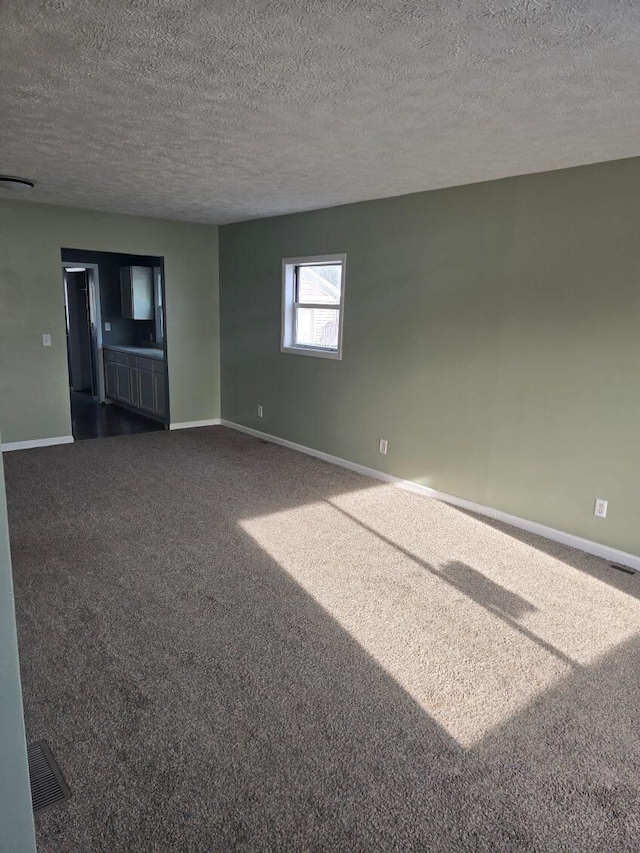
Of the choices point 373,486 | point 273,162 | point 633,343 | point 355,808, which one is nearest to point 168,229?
point 273,162

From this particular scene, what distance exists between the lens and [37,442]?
5801mm

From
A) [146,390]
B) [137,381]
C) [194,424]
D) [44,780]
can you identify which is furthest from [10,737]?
[137,381]

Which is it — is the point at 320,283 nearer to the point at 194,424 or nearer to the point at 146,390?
the point at 194,424

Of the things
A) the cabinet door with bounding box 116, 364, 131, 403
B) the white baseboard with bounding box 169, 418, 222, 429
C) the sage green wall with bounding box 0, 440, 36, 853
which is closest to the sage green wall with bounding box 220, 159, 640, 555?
the white baseboard with bounding box 169, 418, 222, 429

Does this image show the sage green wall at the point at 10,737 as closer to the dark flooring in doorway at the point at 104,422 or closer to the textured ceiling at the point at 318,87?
the textured ceiling at the point at 318,87

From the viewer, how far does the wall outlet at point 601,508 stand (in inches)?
138

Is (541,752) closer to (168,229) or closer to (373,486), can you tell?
(373,486)

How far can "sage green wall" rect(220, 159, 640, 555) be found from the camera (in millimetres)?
3365

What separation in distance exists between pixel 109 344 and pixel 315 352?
164 inches

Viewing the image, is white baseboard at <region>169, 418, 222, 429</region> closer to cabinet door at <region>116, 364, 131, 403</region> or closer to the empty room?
the empty room

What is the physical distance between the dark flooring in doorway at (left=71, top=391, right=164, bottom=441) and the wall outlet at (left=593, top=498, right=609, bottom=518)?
4910mm

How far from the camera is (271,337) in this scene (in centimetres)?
608

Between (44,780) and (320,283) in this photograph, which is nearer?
(44,780)

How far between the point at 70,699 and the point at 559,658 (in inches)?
82.1
